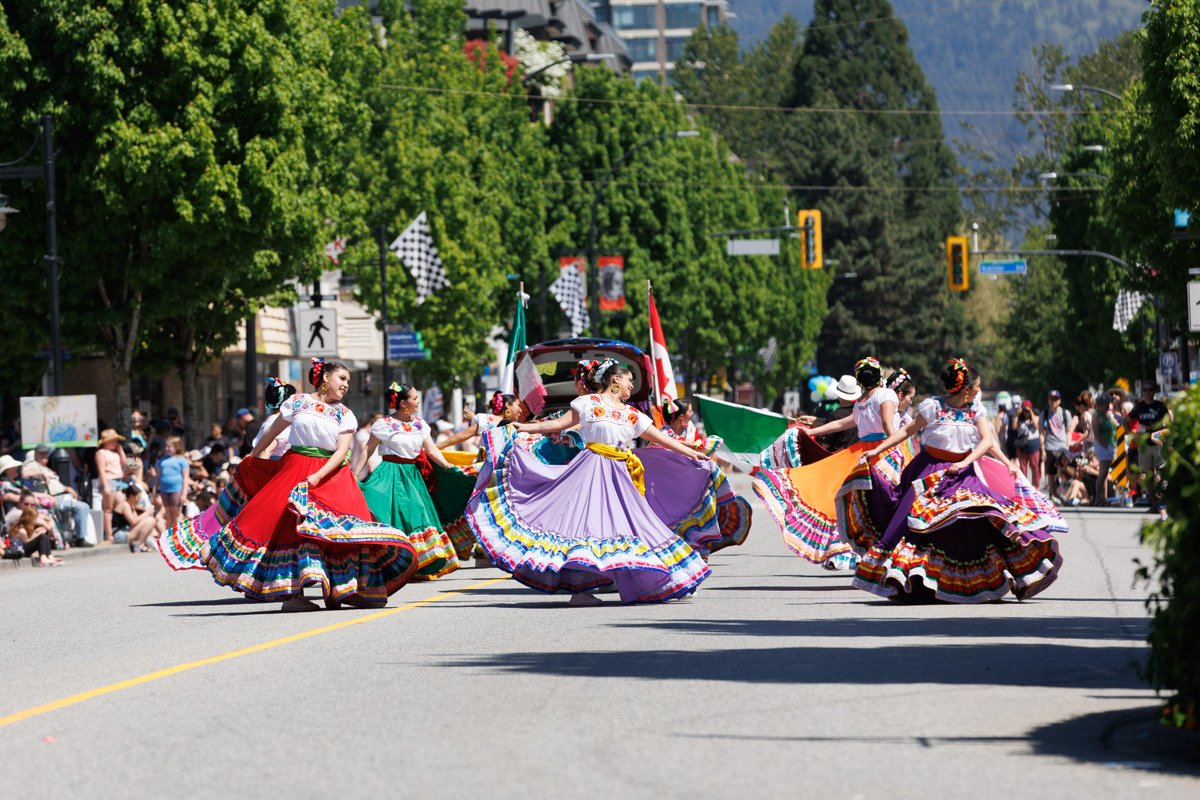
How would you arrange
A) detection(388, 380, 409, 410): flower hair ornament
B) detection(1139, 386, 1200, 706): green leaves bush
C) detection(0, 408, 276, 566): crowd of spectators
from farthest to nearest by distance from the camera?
1. detection(0, 408, 276, 566): crowd of spectators
2. detection(388, 380, 409, 410): flower hair ornament
3. detection(1139, 386, 1200, 706): green leaves bush

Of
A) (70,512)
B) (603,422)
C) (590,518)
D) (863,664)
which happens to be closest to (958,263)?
(70,512)

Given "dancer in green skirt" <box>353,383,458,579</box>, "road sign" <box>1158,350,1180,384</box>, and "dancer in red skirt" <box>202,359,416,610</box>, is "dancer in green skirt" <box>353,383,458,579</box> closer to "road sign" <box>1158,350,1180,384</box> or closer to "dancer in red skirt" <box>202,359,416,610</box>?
"dancer in red skirt" <box>202,359,416,610</box>

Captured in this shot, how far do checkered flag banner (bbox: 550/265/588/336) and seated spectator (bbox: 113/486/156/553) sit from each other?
26.9 metres

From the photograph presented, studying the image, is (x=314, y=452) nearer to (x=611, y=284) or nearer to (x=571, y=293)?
(x=571, y=293)

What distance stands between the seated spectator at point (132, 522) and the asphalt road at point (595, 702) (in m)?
12.8

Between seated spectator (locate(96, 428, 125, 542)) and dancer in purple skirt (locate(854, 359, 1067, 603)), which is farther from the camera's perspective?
seated spectator (locate(96, 428, 125, 542))

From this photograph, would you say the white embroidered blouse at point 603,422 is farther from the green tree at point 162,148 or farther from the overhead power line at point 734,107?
the overhead power line at point 734,107

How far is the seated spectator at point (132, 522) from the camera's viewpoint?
29.9 metres

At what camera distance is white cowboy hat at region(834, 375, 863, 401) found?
65.4 feet

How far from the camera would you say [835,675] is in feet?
37.4

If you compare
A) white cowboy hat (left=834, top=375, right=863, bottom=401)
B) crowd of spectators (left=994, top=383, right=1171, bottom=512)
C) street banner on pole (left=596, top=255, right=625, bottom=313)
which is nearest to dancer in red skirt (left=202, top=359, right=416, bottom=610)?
white cowboy hat (left=834, top=375, right=863, bottom=401)

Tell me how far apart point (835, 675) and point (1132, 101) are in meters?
39.1

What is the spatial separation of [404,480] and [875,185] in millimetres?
104336

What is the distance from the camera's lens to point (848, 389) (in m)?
20.2
